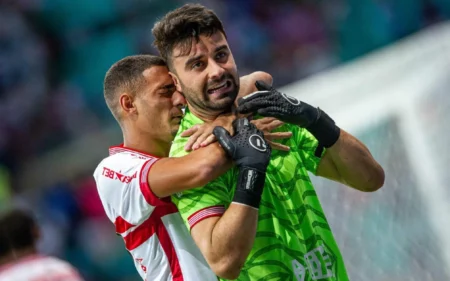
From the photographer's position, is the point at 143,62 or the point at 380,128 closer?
the point at 143,62

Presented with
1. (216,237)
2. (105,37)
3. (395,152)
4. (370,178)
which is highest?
(105,37)

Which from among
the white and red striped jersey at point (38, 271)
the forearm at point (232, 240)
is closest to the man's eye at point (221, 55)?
the forearm at point (232, 240)

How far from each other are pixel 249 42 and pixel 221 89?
467cm

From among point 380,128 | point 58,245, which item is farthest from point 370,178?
point 58,245

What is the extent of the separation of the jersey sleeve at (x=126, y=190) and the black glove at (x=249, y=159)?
0.46 m

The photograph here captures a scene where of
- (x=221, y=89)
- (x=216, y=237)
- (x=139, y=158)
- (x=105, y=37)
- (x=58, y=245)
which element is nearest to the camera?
(x=216, y=237)

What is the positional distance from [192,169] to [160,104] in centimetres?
69

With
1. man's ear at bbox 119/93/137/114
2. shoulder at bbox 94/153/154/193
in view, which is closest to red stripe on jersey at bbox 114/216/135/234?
shoulder at bbox 94/153/154/193

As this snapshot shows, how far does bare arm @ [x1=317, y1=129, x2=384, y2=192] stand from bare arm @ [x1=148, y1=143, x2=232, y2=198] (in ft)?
1.53

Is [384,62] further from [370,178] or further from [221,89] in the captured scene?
[221,89]

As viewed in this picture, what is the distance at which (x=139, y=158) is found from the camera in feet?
10.5

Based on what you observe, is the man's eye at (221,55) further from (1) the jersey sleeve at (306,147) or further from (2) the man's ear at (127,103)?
(2) the man's ear at (127,103)

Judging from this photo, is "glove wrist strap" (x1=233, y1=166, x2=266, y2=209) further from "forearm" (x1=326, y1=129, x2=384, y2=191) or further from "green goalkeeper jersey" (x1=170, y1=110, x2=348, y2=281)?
"forearm" (x1=326, y1=129, x2=384, y2=191)

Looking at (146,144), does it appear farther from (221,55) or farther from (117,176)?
(221,55)
